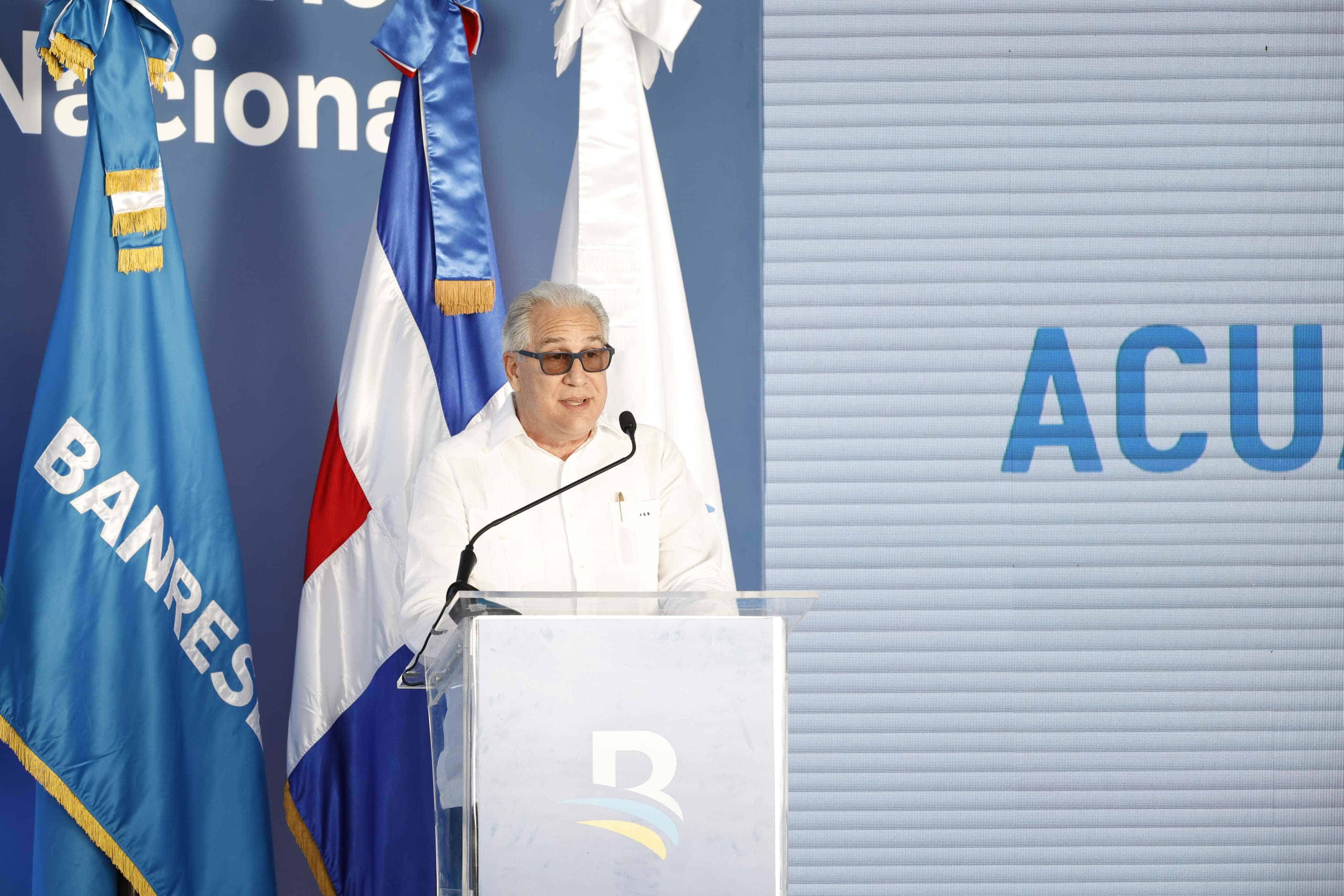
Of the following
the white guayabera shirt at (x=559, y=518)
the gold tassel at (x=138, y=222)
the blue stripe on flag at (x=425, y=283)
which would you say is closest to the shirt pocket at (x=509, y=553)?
the white guayabera shirt at (x=559, y=518)

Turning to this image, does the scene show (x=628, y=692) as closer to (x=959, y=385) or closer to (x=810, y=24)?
(x=959, y=385)

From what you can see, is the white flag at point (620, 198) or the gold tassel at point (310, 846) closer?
the gold tassel at point (310, 846)

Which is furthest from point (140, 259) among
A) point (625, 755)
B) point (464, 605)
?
point (625, 755)

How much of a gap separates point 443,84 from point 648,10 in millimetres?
496

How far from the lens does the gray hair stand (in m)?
2.00

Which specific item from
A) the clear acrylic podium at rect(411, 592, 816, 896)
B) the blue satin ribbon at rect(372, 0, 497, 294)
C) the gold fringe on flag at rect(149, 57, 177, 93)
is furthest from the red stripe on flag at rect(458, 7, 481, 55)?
the clear acrylic podium at rect(411, 592, 816, 896)

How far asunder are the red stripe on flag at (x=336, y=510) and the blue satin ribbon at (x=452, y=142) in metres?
0.48

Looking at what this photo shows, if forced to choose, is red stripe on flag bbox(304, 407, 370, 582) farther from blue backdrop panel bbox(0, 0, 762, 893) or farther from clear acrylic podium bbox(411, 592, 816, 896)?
clear acrylic podium bbox(411, 592, 816, 896)

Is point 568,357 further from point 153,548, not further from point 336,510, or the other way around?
point 153,548

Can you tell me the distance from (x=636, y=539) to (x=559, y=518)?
0.14 metres

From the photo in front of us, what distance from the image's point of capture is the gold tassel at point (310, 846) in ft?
7.96

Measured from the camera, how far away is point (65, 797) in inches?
87.4

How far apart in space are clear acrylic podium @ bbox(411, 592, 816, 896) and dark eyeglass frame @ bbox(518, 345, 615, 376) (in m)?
0.79

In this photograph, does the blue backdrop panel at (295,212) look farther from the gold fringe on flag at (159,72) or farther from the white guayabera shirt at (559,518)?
the white guayabera shirt at (559,518)
